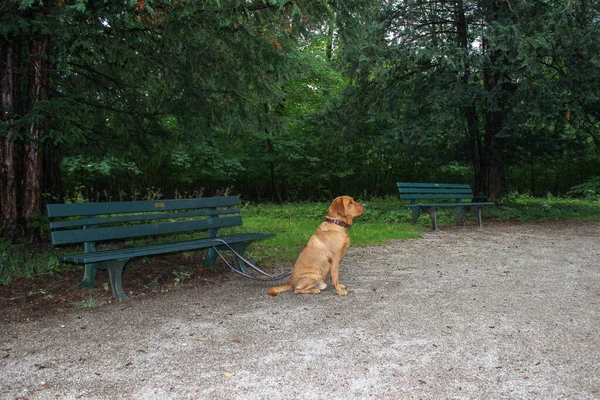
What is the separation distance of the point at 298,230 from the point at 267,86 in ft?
10.5

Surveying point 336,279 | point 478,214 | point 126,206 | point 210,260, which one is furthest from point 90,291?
point 478,214

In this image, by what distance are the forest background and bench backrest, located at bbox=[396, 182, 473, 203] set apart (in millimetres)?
1198

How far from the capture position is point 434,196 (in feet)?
35.9

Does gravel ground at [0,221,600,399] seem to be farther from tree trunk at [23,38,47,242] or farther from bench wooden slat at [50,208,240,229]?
tree trunk at [23,38,47,242]

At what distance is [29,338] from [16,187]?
10.6ft


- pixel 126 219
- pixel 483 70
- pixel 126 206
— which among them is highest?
pixel 483 70

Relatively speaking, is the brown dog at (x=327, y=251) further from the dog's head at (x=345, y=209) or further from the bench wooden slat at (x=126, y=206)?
the bench wooden slat at (x=126, y=206)

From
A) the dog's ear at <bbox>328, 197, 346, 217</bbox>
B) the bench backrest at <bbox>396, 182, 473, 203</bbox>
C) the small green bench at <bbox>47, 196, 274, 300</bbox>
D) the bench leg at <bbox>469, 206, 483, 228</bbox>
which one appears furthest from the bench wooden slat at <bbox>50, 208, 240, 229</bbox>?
the bench leg at <bbox>469, 206, 483, 228</bbox>

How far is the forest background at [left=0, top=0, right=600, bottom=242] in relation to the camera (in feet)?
19.2

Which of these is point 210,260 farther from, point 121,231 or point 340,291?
point 340,291

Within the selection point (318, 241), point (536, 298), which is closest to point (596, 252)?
point (536, 298)

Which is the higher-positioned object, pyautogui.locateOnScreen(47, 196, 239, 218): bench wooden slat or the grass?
pyautogui.locateOnScreen(47, 196, 239, 218): bench wooden slat

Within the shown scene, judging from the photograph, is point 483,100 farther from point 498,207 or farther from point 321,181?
point 321,181

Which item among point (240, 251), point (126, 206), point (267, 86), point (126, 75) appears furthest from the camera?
point (126, 75)
